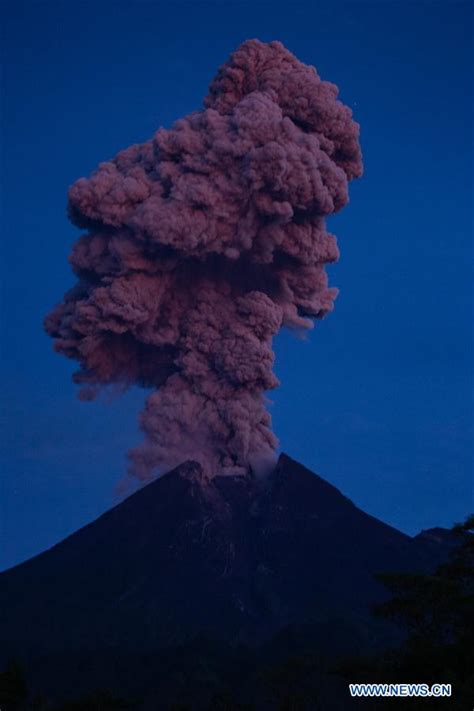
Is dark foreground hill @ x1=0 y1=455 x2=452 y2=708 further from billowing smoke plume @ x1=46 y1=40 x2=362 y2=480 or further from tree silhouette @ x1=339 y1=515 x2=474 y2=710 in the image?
tree silhouette @ x1=339 y1=515 x2=474 y2=710

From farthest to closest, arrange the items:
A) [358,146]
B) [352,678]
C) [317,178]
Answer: [358,146] < [317,178] < [352,678]

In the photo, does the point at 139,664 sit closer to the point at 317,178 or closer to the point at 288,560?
the point at 288,560

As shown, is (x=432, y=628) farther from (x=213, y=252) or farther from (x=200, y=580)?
(x=213, y=252)

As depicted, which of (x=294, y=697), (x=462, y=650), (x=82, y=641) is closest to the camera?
(x=462, y=650)

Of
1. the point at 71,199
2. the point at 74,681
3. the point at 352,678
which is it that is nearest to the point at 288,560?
the point at 74,681

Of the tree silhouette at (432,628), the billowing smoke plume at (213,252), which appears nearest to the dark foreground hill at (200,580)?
the billowing smoke plume at (213,252)

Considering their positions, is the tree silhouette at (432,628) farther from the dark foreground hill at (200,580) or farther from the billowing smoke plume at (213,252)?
the billowing smoke plume at (213,252)

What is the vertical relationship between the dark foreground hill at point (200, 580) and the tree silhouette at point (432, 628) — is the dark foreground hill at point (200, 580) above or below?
above
